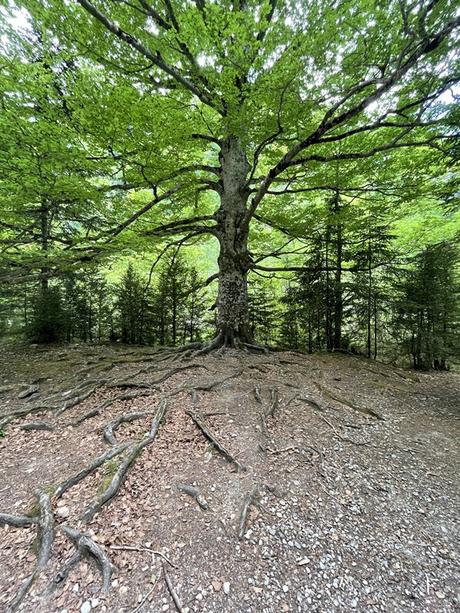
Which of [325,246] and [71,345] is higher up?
[325,246]

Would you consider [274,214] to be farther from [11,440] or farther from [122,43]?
[11,440]

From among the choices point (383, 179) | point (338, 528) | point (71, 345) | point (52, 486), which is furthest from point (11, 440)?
point (383, 179)

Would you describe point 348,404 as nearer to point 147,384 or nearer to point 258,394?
point 258,394

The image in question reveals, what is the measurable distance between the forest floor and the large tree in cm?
351

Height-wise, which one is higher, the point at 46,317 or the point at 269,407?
the point at 46,317

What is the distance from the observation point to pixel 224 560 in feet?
7.19

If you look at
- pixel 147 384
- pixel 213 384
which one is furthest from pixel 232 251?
pixel 147 384

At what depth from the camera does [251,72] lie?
388 centimetres

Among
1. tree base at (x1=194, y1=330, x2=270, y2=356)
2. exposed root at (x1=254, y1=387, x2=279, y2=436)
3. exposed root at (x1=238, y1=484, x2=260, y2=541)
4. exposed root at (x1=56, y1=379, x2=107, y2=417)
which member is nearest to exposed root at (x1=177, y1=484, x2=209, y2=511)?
exposed root at (x1=238, y1=484, x2=260, y2=541)

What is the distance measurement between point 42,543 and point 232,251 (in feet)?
19.9

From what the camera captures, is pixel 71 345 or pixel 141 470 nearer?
pixel 141 470

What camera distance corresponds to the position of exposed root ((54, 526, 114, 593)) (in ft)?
6.59

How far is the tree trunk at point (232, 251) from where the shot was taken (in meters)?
7.05

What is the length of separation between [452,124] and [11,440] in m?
7.82
